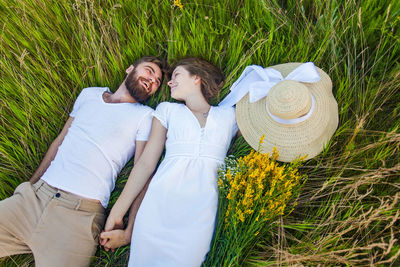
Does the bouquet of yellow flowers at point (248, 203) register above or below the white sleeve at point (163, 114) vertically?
below

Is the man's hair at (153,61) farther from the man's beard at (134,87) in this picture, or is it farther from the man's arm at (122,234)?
the man's arm at (122,234)

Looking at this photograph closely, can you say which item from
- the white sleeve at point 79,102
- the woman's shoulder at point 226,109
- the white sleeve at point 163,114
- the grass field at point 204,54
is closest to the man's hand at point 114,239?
the grass field at point 204,54

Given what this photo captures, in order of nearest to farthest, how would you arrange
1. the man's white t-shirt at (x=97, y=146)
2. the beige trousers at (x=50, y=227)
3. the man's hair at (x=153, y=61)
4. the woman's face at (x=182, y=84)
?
the beige trousers at (x=50, y=227), the man's white t-shirt at (x=97, y=146), the woman's face at (x=182, y=84), the man's hair at (x=153, y=61)

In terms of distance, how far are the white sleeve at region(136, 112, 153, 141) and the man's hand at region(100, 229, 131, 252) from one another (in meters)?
0.89

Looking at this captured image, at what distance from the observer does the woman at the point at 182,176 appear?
2152 mm

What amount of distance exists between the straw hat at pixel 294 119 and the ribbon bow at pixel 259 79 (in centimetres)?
8

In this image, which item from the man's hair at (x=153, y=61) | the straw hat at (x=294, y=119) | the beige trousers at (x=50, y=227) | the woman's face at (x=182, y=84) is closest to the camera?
the straw hat at (x=294, y=119)

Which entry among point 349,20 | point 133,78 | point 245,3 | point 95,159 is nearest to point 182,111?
point 133,78

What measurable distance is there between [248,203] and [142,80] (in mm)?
1700

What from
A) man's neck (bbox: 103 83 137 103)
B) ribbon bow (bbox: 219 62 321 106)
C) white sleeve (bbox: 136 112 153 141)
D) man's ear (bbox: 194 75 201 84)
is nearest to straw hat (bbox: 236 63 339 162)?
ribbon bow (bbox: 219 62 321 106)

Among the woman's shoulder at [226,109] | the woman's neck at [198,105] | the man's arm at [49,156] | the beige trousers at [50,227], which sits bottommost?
the beige trousers at [50,227]

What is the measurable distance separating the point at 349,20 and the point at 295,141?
1365 millimetres

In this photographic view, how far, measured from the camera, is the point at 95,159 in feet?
8.59

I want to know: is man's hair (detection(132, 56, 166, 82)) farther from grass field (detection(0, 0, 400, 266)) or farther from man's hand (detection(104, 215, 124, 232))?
man's hand (detection(104, 215, 124, 232))
